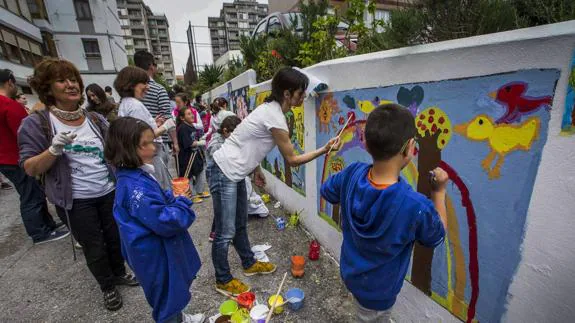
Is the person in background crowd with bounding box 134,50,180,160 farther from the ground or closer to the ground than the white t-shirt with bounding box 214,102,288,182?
farther from the ground

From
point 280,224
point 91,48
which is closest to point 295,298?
point 280,224

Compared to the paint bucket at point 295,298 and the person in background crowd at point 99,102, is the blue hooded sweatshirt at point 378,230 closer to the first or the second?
the paint bucket at point 295,298

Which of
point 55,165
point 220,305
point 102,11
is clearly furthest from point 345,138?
point 102,11

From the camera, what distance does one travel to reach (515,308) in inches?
51.0

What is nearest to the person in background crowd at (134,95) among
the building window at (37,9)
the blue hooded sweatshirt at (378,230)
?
the blue hooded sweatshirt at (378,230)

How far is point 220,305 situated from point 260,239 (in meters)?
1.15

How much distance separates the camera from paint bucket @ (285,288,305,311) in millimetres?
2199

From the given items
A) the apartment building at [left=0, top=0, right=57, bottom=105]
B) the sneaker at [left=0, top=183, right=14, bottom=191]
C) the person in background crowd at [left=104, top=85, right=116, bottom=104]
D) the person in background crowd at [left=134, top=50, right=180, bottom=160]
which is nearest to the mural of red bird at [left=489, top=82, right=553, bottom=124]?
the person in background crowd at [left=134, top=50, right=180, bottom=160]

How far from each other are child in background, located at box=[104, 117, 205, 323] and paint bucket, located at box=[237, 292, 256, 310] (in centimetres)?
66

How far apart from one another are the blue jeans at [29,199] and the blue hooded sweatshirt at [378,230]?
4.07 metres

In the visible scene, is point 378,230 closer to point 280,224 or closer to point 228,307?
point 228,307

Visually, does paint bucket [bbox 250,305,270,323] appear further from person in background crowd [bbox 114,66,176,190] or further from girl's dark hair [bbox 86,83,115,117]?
girl's dark hair [bbox 86,83,115,117]

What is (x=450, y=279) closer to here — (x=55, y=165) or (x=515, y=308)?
(x=515, y=308)

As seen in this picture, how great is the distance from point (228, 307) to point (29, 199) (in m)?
3.23
